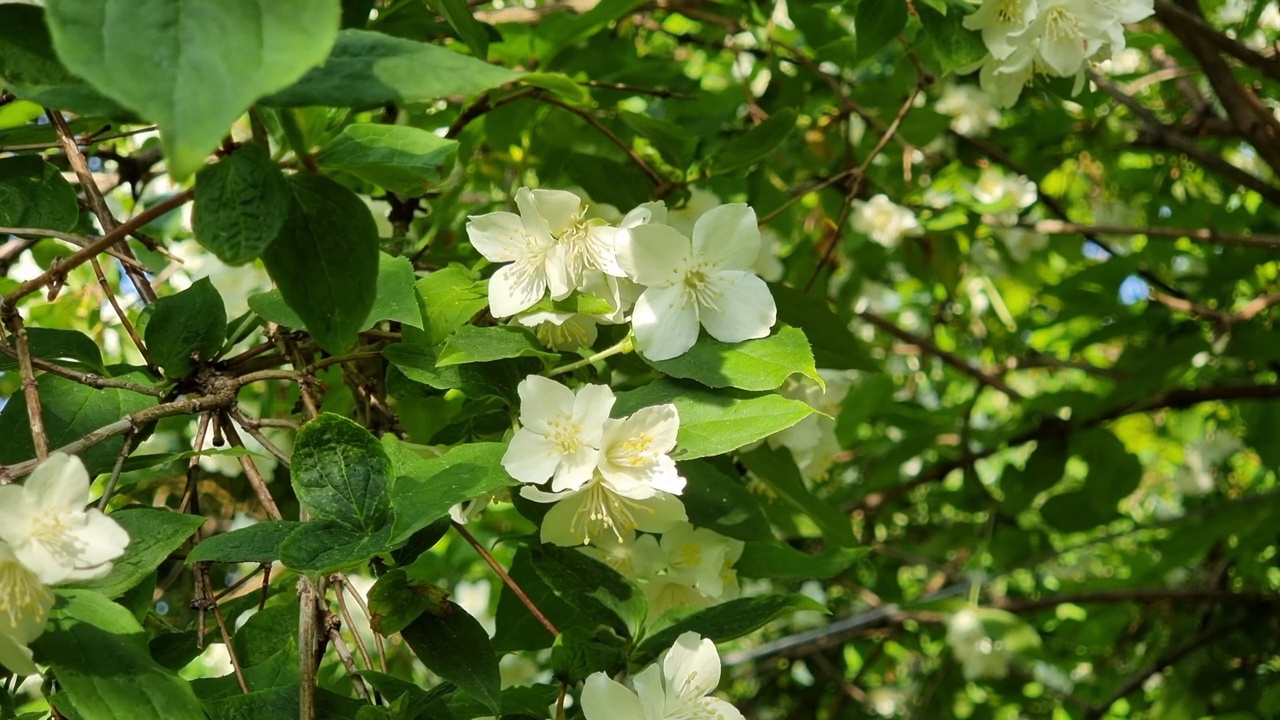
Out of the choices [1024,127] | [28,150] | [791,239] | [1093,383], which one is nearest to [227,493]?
[28,150]

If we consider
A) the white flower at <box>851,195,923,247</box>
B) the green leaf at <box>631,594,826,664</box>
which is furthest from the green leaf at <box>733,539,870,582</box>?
the white flower at <box>851,195,923,247</box>

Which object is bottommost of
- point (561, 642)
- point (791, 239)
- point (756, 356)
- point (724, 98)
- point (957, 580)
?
point (957, 580)

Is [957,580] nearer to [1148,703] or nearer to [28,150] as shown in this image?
[1148,703]

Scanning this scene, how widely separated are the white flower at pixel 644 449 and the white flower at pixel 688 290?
98 millimetres

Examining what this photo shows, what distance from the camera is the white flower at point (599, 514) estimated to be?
998mm

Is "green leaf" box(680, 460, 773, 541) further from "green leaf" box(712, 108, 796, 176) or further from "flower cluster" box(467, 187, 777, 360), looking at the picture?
"green leaf" box(712, 108, 796, 176)

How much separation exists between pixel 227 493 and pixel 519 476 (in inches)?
42.0

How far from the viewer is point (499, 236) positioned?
108 centimetres

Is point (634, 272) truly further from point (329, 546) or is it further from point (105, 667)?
point (105, 667)

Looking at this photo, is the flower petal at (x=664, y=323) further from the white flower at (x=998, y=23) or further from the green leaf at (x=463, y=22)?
the white flower at (x=998, y=23)

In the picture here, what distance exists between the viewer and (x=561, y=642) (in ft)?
3.04

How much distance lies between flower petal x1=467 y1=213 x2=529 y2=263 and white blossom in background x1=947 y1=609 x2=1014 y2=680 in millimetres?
1705

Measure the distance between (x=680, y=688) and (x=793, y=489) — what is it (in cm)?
37

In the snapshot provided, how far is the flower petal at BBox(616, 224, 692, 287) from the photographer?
3.35ft
